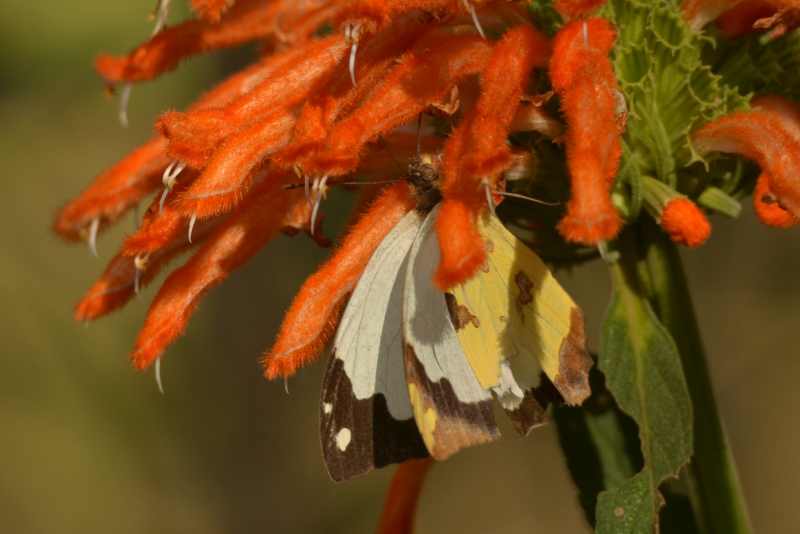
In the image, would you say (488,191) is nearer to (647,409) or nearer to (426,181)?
(426,181)

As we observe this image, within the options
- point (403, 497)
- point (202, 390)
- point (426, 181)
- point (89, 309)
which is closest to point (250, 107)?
point (426, 181)

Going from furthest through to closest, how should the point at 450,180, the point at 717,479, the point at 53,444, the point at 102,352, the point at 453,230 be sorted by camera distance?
the point at 53,444, the point at 102,352, the point at 717,479, the point at 450,180, the point at 453,230

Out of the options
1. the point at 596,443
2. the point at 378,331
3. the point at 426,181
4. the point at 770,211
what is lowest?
the point at 596,443

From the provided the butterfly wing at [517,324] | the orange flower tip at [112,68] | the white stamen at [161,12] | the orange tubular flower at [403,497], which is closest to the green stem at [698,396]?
the butterfly wing at [517,324]

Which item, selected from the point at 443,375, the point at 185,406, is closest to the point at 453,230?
the point at 443,375

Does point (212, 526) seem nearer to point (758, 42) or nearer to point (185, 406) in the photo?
point (185, 406)

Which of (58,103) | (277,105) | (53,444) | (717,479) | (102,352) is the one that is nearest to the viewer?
(277,105)
